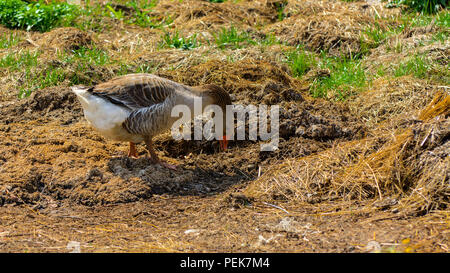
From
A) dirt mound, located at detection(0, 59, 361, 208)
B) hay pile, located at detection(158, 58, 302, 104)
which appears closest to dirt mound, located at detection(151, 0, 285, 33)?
hay pile, located at detection(158, 58, 302, 104)

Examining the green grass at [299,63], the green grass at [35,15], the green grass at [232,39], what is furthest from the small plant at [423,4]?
the green grass at [35,15]

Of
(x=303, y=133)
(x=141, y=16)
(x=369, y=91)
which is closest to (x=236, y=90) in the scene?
(x=303, y=133)

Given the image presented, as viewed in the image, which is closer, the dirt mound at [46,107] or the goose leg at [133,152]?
the goose leg at [133,152]

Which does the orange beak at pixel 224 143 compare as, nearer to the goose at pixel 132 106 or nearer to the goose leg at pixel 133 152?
the goose at pixel 132 106

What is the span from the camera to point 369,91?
24.3 ft

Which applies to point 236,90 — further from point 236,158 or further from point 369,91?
point 369,91

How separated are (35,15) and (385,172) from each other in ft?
26.2

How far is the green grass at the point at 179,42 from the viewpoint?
900 centimetres

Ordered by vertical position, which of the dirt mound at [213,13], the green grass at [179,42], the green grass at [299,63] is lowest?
the green grass at [299,63]

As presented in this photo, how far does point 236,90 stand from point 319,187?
239 centimetres

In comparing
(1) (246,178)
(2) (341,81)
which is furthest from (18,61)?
(2) (341,81)

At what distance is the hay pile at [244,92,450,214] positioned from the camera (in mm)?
4516

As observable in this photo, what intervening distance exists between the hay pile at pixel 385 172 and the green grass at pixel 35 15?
6.59 meters

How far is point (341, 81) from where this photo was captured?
25.4 ft
